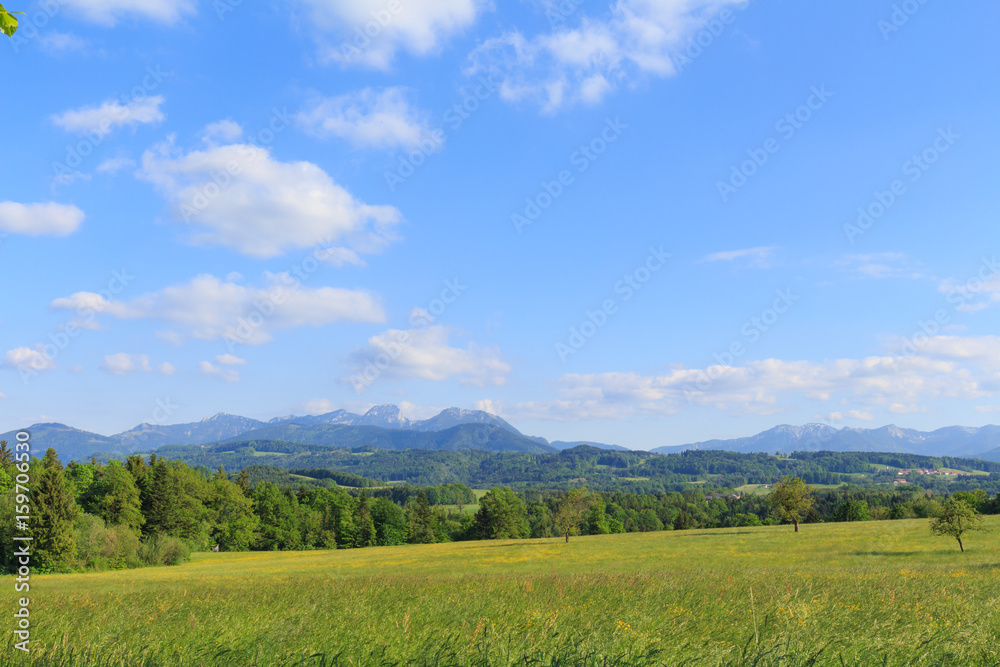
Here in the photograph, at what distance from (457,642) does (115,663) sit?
3341mm

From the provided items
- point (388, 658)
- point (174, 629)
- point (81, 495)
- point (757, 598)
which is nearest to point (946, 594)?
point (757, 598)

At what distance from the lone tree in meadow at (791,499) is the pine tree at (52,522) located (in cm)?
8809

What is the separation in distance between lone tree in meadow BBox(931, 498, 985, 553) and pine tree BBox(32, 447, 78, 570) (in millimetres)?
87339

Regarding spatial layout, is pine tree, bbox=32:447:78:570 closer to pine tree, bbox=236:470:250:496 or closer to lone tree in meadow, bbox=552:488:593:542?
pine tree, bbox=236:470:250:496

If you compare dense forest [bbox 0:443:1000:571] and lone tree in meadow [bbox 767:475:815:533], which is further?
lone tree in meadow [bbox 767:475:815:533]

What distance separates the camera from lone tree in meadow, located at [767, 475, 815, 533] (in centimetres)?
7688

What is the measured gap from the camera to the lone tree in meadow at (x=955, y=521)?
4969 cm

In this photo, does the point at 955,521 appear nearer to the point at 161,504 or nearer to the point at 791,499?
the point at 791,499

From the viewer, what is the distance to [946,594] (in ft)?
30.2

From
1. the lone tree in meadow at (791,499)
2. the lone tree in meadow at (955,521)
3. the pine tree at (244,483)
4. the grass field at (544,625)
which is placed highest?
the grass field at (544,625)

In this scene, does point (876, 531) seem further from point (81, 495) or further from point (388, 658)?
point (81, 495)

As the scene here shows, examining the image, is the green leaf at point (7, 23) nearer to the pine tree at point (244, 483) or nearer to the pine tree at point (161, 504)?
the pine tree at point (161, 504)

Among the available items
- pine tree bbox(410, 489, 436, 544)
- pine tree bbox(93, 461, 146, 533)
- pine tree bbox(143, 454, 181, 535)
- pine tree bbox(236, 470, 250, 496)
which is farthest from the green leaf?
pine tree bbox(236, 470, 250, 496)

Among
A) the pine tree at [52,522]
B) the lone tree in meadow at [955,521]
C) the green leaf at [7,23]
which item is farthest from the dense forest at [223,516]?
the green leaf at [7,23]
